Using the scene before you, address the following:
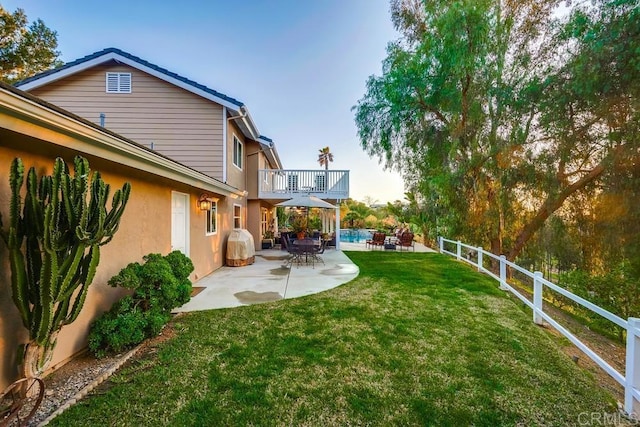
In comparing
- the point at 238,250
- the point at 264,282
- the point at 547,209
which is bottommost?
the point at 264,282

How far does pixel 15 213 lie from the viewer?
8.23 ft

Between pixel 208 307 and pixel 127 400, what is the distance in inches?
106

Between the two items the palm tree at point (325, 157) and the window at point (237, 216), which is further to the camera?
the palm tree at point (325, 157)

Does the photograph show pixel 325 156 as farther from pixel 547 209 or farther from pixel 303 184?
pixel 547 209

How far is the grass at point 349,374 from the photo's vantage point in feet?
8.63

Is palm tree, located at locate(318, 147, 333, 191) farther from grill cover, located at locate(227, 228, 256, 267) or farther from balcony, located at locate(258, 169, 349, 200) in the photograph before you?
grill cover, located at locate(227, 228, 256, 267)

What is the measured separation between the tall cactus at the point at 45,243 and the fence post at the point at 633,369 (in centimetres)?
543

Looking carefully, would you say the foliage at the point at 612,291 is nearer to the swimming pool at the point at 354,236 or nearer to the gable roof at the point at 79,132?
the swimming pool at the point at 354,236

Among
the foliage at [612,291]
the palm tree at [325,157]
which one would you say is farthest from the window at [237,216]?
the palm tree at [325,157]

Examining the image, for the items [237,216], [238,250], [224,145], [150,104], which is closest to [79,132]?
[224,145]

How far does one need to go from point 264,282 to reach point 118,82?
313 inches

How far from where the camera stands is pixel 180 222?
267 inches

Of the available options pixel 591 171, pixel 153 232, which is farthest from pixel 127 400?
pixel 591 171

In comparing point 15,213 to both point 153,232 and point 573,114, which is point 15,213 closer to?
point 153,232
